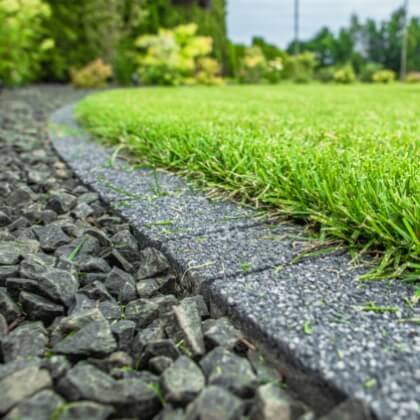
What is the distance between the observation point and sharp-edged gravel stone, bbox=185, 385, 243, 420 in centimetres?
62

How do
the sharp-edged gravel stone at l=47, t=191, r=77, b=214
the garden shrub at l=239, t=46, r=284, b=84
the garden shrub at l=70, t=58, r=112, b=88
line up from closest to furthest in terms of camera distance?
the sharp-edged gravel stone at l=47, t=191, r=77, b=214
the garden shrub at l=70, t=58, r=112, b=88
the garden shrub at l=239, t=46, r=284, b=84

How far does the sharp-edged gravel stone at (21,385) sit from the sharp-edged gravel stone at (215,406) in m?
0.22

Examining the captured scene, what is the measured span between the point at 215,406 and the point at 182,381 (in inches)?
3.4

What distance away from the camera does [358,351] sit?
0.71m

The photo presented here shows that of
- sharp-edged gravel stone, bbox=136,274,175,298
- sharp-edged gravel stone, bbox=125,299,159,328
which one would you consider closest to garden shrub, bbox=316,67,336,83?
sharp-edged gravel stone, bbox=136,274,175,298

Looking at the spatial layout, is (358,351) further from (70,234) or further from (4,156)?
(4,156)

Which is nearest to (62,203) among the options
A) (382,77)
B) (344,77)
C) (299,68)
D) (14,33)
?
(14,33)

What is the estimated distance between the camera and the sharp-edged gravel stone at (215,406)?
0.62 metres

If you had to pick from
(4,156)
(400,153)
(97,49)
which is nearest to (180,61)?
(97,49)

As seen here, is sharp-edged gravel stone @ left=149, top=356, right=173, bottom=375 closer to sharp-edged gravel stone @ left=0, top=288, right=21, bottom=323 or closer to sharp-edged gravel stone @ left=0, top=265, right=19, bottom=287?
sharp-edged gravel stone @ left=0, top=288, right=21, bottom=323

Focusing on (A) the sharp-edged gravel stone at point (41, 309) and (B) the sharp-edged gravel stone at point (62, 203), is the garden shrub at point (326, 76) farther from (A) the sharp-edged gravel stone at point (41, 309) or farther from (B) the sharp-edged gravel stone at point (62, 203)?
(A) the sharp-edged gravel stone at point (41, 309)

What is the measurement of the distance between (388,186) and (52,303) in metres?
0.83

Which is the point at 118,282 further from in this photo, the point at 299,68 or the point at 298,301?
the point at 299,68

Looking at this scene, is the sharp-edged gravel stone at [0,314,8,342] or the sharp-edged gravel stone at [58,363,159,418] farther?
the sharp-edged gravel stone at [0,314,8,342]
